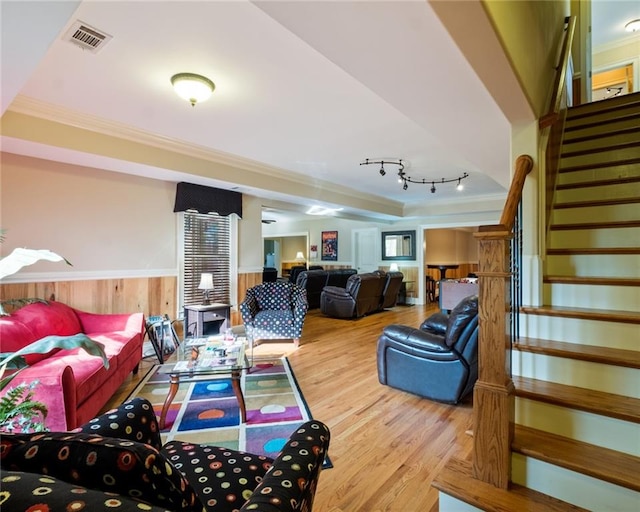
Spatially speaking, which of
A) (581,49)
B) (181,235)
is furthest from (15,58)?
(581,49)

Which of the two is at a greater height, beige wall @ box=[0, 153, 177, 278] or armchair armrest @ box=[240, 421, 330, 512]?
beige wall @ box=[0, 153, 177, 278]

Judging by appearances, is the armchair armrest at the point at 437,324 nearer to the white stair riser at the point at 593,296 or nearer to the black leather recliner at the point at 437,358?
the black leather recliner at the point at 437,358

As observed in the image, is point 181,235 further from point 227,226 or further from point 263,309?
point 263,309

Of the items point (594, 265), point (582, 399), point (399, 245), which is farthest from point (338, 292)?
point (582, 399)

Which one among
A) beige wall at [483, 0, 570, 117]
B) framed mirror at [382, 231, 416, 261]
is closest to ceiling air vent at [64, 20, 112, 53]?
beige wall at [483, 0, 570, 117]

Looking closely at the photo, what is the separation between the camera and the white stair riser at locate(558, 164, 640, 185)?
275cm

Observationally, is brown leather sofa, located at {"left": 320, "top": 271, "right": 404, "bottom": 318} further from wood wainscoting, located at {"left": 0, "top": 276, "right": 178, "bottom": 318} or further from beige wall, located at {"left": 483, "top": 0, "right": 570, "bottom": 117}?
beige wall, located at {"left": 483, "top": 0, "right": 570, "bottom": 117}

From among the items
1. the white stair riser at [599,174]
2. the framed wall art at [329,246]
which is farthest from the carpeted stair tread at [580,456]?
the framed wall art at [329,246]

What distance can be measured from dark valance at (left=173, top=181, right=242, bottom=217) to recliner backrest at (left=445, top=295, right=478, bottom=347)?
382cm

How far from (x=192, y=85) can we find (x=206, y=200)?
2.58 m

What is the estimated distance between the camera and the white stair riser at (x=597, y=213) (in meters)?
2.43

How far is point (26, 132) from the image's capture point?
2990mm

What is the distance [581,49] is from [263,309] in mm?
5638

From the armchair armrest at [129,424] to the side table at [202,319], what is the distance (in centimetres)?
323
